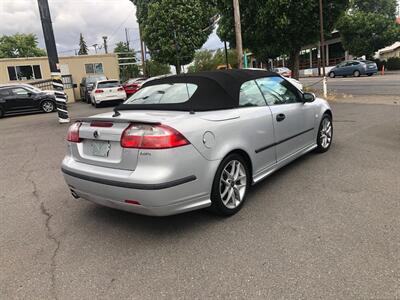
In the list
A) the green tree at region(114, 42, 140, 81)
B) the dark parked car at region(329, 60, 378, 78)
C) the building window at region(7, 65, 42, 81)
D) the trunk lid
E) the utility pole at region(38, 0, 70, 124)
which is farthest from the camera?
the green tree at region(114, 42, 140, 81)

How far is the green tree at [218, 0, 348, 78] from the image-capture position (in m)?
14.9

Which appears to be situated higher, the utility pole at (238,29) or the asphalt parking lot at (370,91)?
the utility pole at (238,29)

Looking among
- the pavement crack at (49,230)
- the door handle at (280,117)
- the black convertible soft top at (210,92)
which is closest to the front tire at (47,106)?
the pavement crack at (49,230)

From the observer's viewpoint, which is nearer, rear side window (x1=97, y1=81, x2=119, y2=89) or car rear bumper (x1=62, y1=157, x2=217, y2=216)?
car rear bumper (x1=62, y1=157, x2=217, y2=216)

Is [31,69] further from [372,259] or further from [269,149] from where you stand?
[372,259]

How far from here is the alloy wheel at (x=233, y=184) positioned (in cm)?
374

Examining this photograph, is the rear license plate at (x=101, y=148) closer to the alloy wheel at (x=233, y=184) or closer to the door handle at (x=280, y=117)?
the alloy wheel at (x=233, y=184)

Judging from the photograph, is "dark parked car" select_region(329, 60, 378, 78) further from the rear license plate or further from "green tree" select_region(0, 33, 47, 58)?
"green tree" select_region(0, 33, 47, 58)

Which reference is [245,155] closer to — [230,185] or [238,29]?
[230,185]

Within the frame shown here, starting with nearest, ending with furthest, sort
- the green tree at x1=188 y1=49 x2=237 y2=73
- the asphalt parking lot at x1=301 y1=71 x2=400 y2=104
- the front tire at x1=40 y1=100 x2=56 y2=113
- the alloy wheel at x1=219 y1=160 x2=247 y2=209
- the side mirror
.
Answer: the alloy wheel at x1=219 y1=160 x2=247 y2=209
the side mirror
the asphalt parking lot at x1=301 y1=71 x2=400 y2=104
the front tire at x1=40 y1=100 x2=56 y2=113
the green tree at x1=188 y1=49 x2=237 y2=73

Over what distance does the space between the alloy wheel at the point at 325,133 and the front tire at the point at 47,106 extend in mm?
14923

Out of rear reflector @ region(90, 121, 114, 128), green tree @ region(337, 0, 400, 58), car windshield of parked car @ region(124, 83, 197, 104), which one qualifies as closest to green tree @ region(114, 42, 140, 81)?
green tree @ region(337, 0, 400, 58)

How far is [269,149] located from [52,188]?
3190 millimetres

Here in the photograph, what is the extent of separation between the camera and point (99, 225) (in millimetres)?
3830
